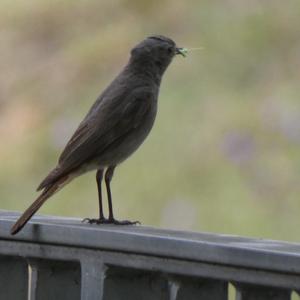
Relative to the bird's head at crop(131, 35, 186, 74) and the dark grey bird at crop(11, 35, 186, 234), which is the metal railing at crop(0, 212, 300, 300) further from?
the bird's head at crop(131, 35, 186, 74)

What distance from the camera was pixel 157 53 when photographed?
6.03 meters

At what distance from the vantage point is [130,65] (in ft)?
19.6

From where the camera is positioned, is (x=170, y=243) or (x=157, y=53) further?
(x=157, y=53)

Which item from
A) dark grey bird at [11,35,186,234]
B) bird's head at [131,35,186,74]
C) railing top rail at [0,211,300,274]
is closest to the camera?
railing top rail at [0,211,300,274]

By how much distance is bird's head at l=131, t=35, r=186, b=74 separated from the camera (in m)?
5.99

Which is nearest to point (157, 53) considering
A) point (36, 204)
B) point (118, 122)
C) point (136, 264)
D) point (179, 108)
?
point (118, 122)

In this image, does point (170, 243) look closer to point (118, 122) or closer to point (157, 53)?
point (118, 122)

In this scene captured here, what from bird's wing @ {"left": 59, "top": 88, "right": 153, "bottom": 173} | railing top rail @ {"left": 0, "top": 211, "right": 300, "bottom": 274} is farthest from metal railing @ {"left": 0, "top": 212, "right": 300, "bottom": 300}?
bird's wing @ {"left": 59, "top": 88, "right": 153, "bottom": 173}

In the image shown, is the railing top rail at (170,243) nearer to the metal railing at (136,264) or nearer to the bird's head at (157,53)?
the metal railing at (136,264)

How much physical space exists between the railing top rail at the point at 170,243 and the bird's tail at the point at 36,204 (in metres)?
0.02

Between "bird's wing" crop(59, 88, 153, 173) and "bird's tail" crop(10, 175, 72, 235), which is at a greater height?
"bird's wing" crop(59, 88, 153, 173)

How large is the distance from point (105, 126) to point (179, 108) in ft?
21.6

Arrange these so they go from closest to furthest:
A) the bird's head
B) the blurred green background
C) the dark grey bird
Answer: the dark grey bird, the bird's head, the blurred green background

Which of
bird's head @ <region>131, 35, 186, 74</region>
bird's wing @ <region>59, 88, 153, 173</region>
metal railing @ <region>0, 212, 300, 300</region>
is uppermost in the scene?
bird's head @ <region>131, 35, 186, 74</region>
